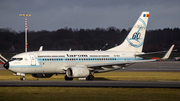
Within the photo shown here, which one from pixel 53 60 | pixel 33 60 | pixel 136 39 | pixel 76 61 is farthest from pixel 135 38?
pixel 33 60

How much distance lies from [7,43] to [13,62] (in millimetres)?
92528

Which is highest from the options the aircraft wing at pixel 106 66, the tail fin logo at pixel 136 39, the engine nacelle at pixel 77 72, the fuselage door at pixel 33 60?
the tail fin logo at pixel 136 39

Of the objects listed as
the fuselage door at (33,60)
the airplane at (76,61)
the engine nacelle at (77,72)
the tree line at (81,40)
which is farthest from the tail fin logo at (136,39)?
the tree line at (81,40)

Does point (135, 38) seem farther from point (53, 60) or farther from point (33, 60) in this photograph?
point (33, 60)

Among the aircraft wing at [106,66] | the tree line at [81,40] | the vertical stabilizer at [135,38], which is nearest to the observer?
the aircraft wing at [106,66]

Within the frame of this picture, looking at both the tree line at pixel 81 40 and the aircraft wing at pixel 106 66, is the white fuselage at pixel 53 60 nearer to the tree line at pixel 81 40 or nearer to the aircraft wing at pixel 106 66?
the aircraft wing at pixel 106 66

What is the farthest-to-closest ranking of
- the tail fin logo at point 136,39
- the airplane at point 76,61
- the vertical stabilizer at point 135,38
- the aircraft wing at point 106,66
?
the tail fin logo at point 136,39 → the vertical stabilizer at point 135,38 → the aircraft wing at point 106,66 → the airplane at point 76,61

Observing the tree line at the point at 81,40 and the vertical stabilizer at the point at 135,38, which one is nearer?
the vertical stabilizer at the point at 135,38

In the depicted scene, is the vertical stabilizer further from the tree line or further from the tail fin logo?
the tree line

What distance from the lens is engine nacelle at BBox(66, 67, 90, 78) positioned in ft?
127

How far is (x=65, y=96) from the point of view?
74.7 ft

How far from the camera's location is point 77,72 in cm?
3888

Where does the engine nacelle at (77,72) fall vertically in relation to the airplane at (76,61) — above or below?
below

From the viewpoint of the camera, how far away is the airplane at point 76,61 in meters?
38.5
